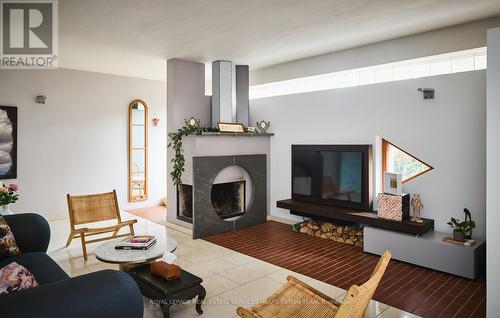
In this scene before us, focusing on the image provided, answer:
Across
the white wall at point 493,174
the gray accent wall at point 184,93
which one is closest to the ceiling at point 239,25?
the gray accent wall at point 184,93

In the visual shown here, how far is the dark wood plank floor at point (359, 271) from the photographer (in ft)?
9.86

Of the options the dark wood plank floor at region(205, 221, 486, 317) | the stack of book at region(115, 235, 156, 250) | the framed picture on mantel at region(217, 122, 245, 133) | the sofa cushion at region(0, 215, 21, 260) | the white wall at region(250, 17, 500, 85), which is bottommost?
the dark wood plank floor at region(205, 221, 486, 317)

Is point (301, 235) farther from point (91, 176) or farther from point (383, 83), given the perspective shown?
point (91, 176)

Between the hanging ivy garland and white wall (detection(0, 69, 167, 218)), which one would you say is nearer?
the hanging ivy garland

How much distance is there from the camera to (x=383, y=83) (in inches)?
183

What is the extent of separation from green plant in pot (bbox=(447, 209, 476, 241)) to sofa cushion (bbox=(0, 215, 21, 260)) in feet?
14.2

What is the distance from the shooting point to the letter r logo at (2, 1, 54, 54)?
338 centimetres

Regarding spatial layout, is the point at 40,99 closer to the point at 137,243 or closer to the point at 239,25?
the point at 239,25

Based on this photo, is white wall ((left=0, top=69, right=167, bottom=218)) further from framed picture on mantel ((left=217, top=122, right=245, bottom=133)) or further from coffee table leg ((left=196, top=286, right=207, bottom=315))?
coffee table leg ((left=196, top=286, right=207, bottom=315))

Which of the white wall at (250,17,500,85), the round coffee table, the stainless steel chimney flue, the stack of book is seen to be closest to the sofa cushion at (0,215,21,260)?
the round coffee table

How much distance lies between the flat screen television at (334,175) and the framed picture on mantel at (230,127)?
0.93 m

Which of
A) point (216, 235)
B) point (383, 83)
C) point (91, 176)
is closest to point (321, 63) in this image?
point (383, 83)

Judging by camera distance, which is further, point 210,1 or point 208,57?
point 208,57

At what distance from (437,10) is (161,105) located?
5.57 meters
